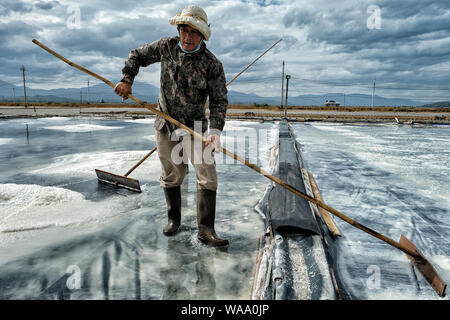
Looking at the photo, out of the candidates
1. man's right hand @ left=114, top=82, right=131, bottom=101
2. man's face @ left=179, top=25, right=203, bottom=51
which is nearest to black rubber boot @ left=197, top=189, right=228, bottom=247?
man's right hand @ left=114, top=82, right=131, bottom=101

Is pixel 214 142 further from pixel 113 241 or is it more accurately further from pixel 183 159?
pixel 113 241

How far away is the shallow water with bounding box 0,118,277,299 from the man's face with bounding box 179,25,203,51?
4.32 feet

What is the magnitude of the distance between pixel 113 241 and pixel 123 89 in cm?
106

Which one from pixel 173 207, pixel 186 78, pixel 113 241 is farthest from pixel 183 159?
pixel 113 241

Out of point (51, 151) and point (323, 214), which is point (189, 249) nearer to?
point (323, 214)

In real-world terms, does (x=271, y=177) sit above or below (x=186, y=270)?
above

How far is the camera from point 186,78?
2.00m

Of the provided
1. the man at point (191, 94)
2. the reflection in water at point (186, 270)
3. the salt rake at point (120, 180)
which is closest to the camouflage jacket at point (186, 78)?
the man at point (191, 94)

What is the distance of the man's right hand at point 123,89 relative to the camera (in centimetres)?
206

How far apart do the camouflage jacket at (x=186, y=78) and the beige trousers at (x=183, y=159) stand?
0.15 m

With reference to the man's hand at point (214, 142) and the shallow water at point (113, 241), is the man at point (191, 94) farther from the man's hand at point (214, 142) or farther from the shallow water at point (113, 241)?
the shallow water at point (113, 241)

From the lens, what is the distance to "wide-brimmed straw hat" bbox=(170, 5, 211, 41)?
1.82m

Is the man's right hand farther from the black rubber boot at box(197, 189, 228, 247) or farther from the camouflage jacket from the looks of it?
the black rubber boot at box(197, 189, 228, 247)
